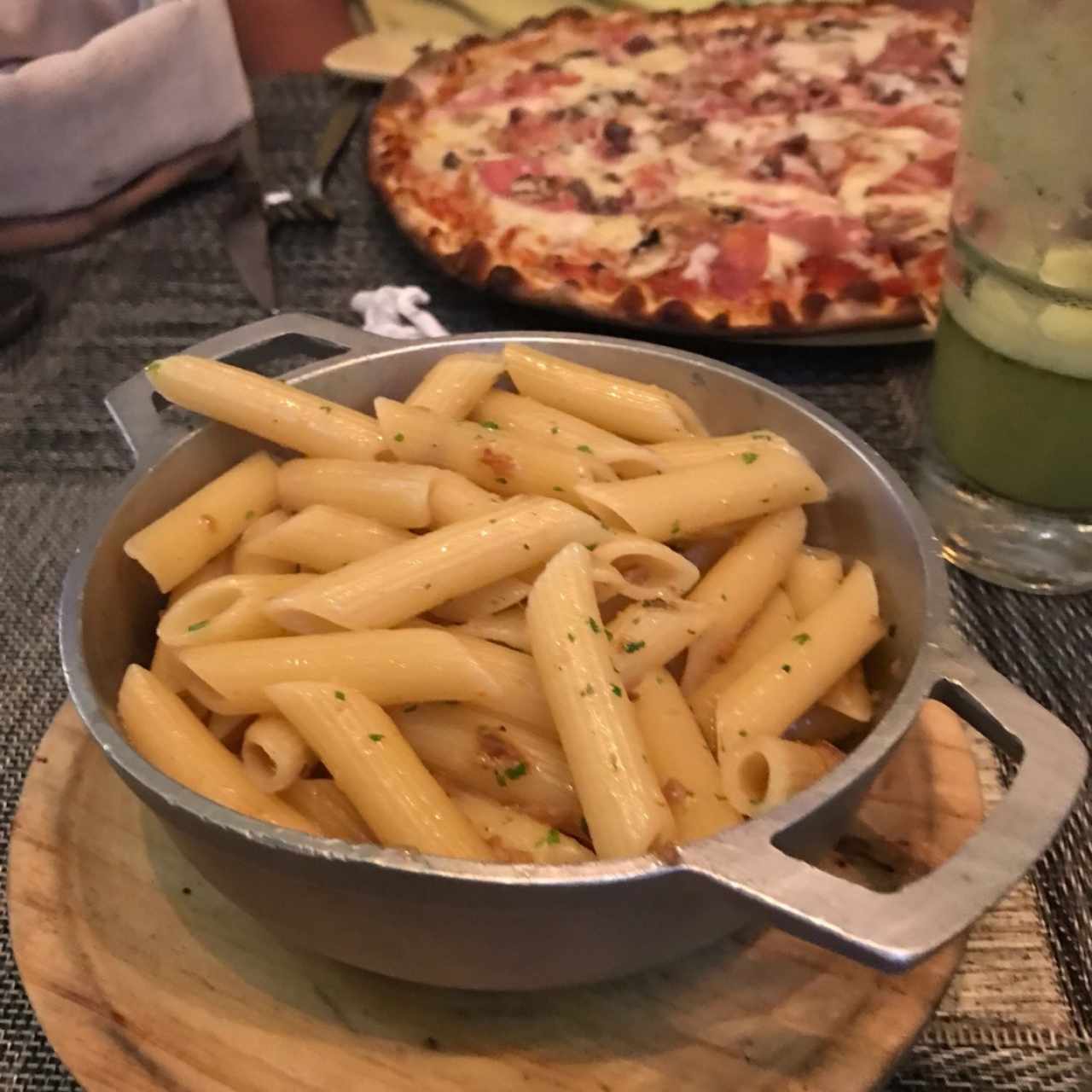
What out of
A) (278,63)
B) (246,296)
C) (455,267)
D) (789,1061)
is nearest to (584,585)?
(789,1061)

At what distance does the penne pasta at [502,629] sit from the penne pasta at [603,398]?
0.21 meters

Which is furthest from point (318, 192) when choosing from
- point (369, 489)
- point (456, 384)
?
point (369, 489)

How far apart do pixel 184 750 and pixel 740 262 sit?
1021mm

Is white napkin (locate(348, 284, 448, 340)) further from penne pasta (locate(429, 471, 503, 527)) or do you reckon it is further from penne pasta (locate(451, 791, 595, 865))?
penne pasta (locate(451, 791, 595, 865))

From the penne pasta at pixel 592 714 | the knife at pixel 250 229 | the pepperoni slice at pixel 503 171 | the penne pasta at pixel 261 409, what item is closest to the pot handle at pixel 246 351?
the penne pasta at pixel 261 409

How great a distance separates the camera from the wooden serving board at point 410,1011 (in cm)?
70

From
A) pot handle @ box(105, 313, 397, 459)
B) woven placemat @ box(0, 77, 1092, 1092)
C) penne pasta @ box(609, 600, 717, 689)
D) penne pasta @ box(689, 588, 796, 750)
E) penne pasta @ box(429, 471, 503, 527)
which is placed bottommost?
woven placemat @ box(0, 77, 1092, 1092)

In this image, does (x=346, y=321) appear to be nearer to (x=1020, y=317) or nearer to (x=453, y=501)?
(x=453, y=501)

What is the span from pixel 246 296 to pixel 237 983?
39.2 inches

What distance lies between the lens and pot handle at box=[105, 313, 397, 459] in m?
0.94

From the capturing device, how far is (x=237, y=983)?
2.47 ft

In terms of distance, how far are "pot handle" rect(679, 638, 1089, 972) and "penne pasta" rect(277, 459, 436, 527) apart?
1.23ft

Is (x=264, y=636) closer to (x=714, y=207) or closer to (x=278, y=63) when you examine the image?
(x=714, y=207)

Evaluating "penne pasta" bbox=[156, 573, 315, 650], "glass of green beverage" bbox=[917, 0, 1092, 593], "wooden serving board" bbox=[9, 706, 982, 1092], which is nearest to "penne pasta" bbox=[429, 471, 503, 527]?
"penne pasta" bbox=[156, 573, 315, 650]
